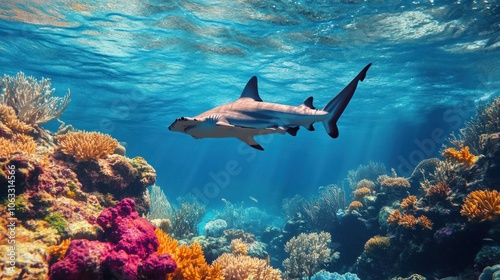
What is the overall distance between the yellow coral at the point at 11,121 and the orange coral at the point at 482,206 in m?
12.3

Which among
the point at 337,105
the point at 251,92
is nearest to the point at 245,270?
the point at 251,92

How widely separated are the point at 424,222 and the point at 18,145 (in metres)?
11.4

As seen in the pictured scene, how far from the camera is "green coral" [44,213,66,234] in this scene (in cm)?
491

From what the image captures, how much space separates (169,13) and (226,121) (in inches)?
514

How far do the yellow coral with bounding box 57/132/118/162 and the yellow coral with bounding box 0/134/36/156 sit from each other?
0.63 m

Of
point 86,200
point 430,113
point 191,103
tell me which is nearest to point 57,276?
point 86,200

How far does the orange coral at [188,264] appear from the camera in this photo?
4.68 metres

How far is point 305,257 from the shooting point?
10.6 m

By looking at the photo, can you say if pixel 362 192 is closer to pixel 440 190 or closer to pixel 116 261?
pixel 440 190

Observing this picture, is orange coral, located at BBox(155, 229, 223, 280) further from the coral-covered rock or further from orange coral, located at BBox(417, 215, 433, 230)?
orange coral, located at BBox(417, 215, 433, 230)

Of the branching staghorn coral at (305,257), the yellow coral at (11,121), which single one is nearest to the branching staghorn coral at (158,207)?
the branching staghorn coral at (305,257)

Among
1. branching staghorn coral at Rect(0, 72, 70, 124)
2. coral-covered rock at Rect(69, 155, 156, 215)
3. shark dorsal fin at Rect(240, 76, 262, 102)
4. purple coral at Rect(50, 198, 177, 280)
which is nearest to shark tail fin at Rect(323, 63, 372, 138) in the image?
shark dorsal fin at Rect(240, 76, 262, 102)

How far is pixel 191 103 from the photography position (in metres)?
32.8

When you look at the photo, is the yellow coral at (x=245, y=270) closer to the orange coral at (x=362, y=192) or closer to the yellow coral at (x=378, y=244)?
the yellow coral at (x=378, y=244)
